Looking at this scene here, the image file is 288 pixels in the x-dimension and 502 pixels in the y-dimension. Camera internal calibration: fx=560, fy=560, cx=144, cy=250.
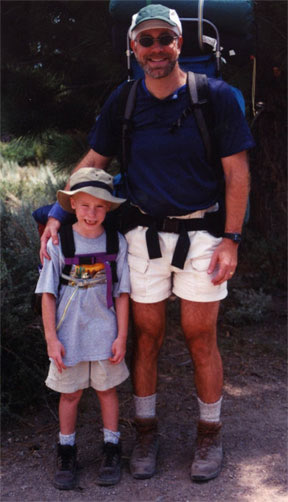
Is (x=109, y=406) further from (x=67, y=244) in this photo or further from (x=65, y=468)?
(x=67, y=244)

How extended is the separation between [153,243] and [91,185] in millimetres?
432

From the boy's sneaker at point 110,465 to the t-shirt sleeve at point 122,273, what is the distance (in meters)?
0.86

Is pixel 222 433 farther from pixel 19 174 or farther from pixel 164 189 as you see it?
pixel 19 174

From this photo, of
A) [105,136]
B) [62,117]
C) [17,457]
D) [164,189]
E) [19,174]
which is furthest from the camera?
[19,174]

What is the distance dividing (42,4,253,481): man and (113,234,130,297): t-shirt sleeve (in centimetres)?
5

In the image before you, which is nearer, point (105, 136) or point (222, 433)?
point (105, 136)

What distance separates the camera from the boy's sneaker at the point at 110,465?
296 cm

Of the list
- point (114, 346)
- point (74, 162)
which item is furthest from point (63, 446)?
point (74, 162)

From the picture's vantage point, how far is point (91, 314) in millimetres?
2863

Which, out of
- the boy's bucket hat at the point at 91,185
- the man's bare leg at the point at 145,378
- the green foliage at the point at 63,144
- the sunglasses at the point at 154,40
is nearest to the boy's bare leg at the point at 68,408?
the man's bare leg at the point at 145,378

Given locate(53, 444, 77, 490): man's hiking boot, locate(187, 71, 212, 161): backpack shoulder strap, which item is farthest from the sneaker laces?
locate(187, 71, 212, 161): backpack shoulder strap

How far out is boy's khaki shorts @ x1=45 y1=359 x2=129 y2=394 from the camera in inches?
114

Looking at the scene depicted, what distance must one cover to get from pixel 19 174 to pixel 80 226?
6.29 m

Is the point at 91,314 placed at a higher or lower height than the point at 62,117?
lower
